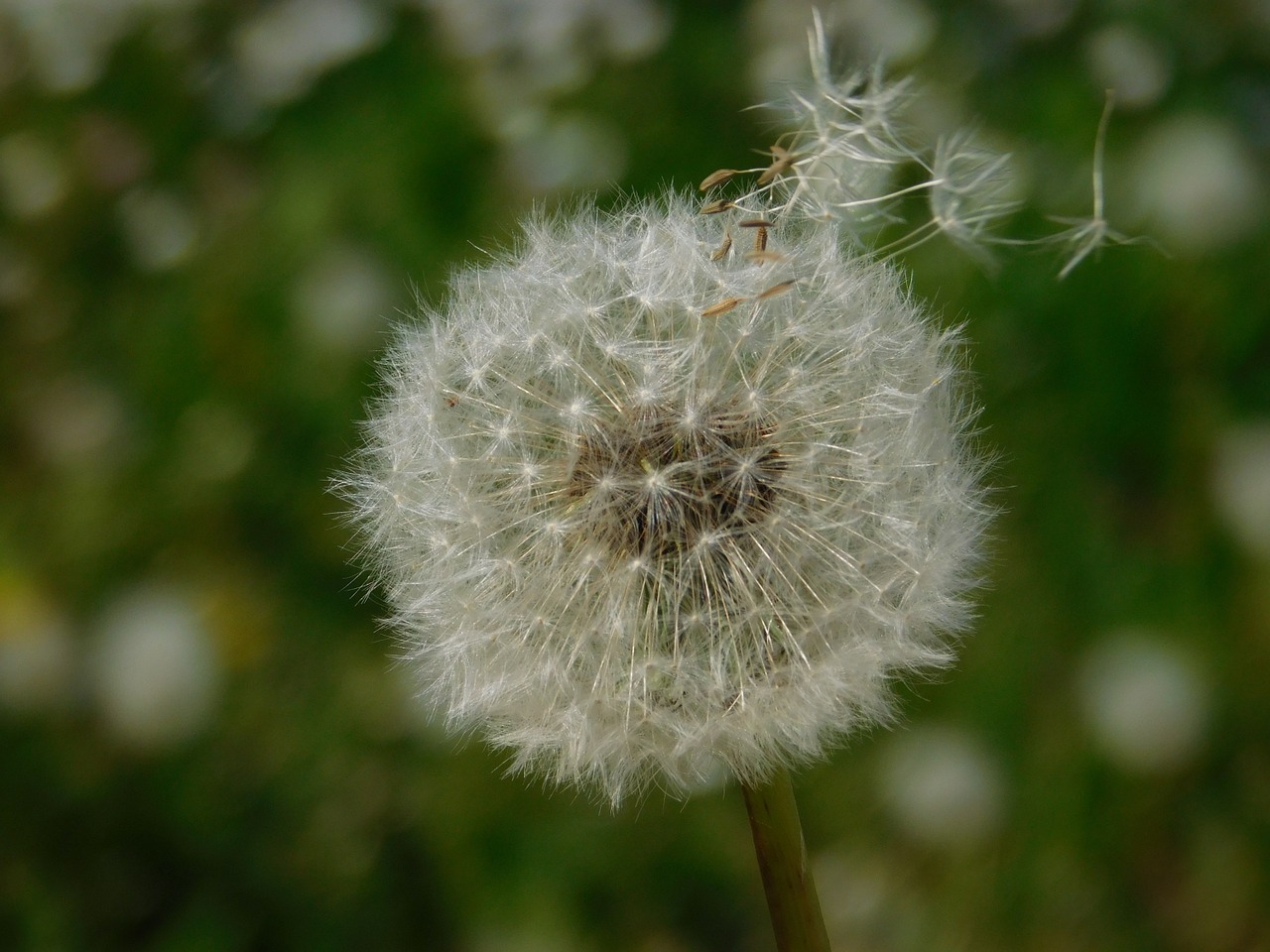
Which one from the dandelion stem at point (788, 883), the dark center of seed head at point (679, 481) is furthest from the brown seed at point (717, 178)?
the dandelion stem at point (788, 883)

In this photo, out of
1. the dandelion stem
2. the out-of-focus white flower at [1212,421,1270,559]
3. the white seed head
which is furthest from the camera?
the out-of-focus white flower at [1212,421,1270,559]

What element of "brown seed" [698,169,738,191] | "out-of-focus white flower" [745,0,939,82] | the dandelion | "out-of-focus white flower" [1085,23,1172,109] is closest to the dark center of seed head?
the dandelion

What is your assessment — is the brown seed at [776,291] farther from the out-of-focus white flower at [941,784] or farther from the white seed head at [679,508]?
the out-of-focus white flower at [941,784]

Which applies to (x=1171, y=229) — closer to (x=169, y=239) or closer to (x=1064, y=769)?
(x=1064, y=769)

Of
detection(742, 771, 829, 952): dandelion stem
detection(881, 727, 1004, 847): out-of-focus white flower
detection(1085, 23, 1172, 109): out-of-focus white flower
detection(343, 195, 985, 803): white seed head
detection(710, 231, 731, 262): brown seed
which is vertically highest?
detection(710, 231, 731, 262): brown seed

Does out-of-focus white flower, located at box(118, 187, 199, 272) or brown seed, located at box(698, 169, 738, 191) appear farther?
out-of-focus white flower, located at box(118, 187, 199, 272)

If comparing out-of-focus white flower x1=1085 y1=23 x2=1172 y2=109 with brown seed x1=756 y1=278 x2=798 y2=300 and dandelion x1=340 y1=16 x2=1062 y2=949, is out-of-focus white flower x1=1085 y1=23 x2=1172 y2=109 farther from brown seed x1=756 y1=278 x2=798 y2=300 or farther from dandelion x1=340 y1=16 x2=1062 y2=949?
brown seed x1=756 y1=278 x2=798 y2=300

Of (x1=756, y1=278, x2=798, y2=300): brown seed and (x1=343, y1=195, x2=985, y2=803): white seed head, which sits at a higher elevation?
(x1=756, y1=278, x2=798, y2=300): brown seed

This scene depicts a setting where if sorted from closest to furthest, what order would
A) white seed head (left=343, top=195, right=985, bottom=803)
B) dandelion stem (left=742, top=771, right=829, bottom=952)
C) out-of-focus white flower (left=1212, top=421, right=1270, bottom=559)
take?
dandelion stem (left=742, top=771, right=829, bottom=952), white seed head (left=343, top=195, right=985, bottom=803), out-of-focus white flower (left=1212, top=421, right=1270, bottom=559)
